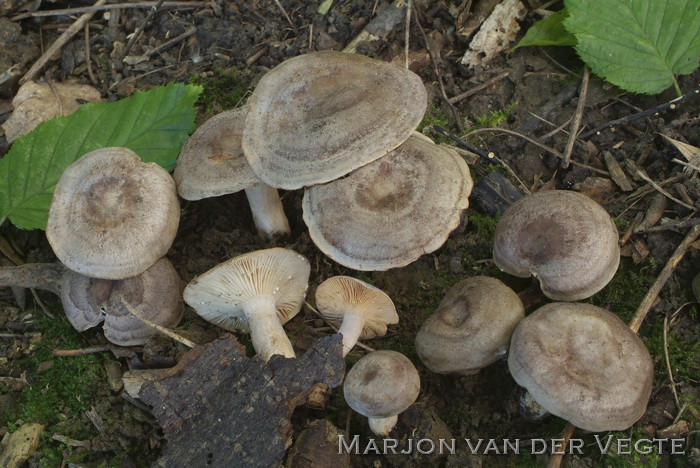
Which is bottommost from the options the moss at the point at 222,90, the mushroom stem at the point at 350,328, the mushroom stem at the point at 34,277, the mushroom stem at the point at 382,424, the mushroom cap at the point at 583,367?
the mushroom stem at the point at 382,424

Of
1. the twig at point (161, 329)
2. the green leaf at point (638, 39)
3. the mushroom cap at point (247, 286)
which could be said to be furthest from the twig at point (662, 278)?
the twig at point (161, 329)

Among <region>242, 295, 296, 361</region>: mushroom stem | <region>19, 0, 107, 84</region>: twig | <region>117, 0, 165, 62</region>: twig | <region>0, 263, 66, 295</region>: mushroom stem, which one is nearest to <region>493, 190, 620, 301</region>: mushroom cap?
<region>242, 295, 296, 361</region>: mushroom stem

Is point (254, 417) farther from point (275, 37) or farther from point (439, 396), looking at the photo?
point (275, 37)

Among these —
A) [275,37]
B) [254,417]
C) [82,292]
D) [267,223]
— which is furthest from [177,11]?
[254,417]

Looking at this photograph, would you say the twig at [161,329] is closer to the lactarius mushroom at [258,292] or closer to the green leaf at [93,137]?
the lactarius mushroom at [258,292]

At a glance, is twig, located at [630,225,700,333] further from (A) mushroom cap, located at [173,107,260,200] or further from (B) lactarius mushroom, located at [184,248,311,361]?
(A) mushroom cap, located at [173,107,260,200]

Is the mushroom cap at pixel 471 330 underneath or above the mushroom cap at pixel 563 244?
underneath

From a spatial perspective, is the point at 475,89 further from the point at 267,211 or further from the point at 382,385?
the point at 382,385
